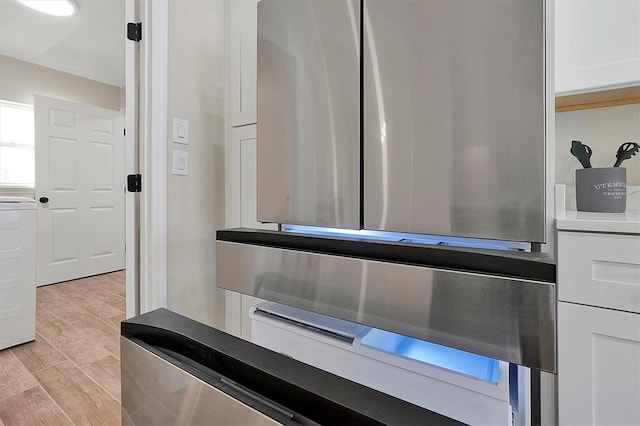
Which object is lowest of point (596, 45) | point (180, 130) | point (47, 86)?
point (180, 130)

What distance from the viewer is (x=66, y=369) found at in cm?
180

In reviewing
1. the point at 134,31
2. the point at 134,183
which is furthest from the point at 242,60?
the point at 134,183

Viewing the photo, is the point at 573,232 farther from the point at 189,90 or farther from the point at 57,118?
the point at 57,118

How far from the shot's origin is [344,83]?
0.97 metres

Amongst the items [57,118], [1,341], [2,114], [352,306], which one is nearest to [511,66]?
Result: [352,306]

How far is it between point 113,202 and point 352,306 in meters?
4.17

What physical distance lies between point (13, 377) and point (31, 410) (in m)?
0.44

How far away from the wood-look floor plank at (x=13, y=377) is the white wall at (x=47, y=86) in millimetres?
2880

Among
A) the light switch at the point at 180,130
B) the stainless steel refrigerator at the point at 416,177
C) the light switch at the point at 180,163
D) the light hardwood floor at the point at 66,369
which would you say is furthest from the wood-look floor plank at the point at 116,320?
the stainless steel refrigerator at the point at 416,177

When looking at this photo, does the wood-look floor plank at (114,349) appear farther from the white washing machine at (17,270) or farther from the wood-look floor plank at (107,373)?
the white washing machine at (17,270)

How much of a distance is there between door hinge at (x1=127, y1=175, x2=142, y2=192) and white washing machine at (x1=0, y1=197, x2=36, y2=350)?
4.00 feet

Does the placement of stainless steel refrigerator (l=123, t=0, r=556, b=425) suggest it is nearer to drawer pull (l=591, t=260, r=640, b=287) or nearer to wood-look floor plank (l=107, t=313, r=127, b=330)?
drawer pull (l=591, t=260, r=640, b=287)

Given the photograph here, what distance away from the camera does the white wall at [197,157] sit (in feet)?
4.99

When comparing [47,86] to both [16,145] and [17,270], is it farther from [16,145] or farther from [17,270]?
[17,270]
